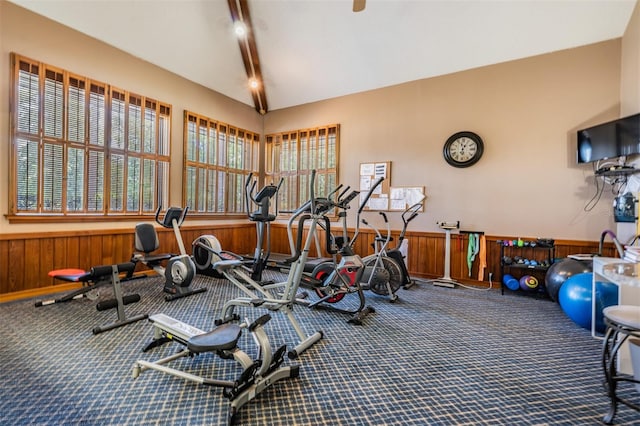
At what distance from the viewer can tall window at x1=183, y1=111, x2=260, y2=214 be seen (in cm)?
593

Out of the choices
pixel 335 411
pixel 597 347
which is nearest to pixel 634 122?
pixel 597 347

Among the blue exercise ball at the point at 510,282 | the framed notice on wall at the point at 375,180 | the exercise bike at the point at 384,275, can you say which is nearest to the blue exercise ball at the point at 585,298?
the blue exercise ball at the point at 510,282

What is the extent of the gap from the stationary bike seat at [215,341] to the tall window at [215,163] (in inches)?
178

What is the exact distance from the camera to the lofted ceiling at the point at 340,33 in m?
4.20

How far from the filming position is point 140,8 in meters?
4.52

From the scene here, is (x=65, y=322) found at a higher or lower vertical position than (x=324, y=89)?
lower

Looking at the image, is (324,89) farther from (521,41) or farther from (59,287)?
(59,287)

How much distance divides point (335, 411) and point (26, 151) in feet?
16.6

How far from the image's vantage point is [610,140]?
12.6ft

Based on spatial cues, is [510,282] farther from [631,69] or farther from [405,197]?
[631,69]

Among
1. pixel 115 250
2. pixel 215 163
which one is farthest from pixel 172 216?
pixel 215 163

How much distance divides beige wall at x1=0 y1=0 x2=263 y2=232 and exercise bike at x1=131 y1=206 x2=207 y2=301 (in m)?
0.98

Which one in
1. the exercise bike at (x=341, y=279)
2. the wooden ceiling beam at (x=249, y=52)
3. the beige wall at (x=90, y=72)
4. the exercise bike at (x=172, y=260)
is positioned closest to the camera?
the exercise bike at (x=341, y=279)

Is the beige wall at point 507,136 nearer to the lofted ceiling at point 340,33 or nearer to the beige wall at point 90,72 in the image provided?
the lofted ceiling at point 340,33
